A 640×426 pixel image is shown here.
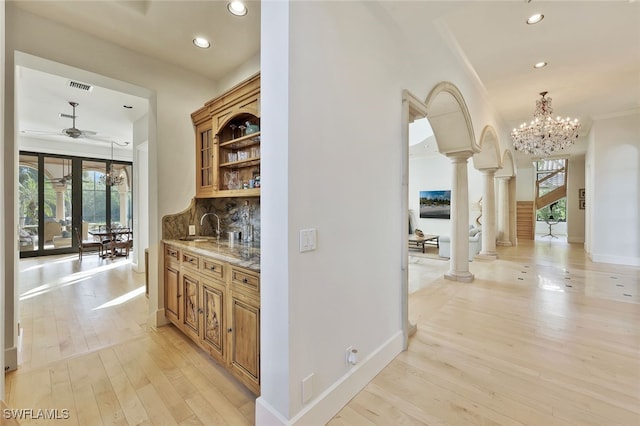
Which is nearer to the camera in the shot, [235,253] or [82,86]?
[235,253]

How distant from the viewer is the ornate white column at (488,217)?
21.7 ft

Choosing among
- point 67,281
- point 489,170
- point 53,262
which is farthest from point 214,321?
point 53,262

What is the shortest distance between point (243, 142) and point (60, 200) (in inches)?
303

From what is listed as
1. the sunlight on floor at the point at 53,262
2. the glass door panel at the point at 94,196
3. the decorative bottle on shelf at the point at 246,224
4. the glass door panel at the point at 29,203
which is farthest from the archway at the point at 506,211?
the glass door panel at the point at 29,203

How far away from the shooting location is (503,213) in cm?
891

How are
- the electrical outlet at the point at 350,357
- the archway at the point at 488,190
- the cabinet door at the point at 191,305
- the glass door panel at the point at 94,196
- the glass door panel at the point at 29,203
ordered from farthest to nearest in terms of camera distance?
1. the glass door panel at the point at 94,196
2. the glass door panel at the point at 29,203
3. the archway at the point at 488,190
4. the cabinet door at the point at 191,305
5. the electrical outlet at the point at 350,357

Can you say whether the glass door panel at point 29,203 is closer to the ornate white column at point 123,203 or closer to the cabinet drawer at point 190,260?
the ornate white column at point 123,203

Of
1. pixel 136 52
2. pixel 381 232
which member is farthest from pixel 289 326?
pixel 136 52

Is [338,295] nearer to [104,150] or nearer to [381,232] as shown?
[381,232]

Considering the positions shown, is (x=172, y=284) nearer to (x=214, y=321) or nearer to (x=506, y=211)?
(x=214, y=321)

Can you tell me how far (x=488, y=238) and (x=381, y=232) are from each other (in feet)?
19.2

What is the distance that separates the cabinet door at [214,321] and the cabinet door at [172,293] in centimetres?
60

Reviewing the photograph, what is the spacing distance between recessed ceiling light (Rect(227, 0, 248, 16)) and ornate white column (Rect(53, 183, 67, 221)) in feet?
26.6

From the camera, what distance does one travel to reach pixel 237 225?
3398 mm
